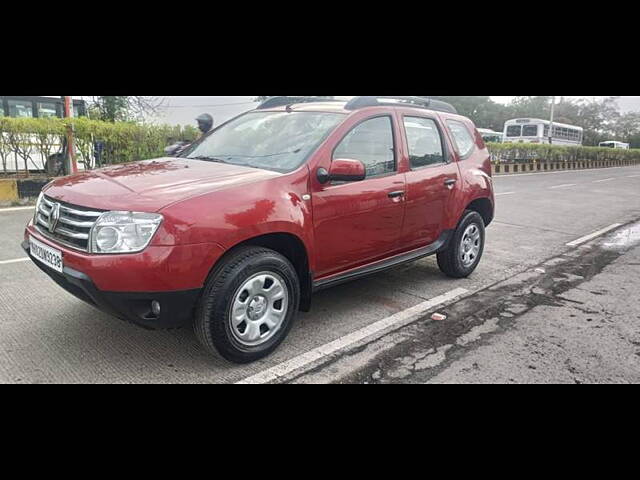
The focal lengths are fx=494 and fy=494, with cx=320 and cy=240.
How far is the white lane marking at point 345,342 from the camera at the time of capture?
10.1 feet

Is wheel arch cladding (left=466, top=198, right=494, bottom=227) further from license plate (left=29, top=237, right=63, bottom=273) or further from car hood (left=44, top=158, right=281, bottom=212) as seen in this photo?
license plate (left=29, top=237, right=63, bottom=273)

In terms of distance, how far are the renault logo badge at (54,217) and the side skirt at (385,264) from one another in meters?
1.74

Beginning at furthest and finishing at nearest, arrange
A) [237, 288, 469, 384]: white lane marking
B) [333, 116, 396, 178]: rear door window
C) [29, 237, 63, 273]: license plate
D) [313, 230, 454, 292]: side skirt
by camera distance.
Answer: [333, 116, 396, 178]: rear door window
[313, 230, 454, 292]: side skirt
[237, 288, 469, 384]: white lane marking
[29, 237, 63, 273]: license plate

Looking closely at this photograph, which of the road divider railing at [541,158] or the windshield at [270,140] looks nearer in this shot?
the windshield at [270,140]

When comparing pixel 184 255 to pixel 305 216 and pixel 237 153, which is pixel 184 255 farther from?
pixel 237 153

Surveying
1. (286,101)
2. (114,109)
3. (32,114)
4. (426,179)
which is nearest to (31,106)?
(32,114)

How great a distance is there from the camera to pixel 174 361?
322cm

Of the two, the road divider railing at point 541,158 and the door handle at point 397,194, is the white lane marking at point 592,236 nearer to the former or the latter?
the door handle at point 397,194

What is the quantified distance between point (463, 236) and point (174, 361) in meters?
3.16

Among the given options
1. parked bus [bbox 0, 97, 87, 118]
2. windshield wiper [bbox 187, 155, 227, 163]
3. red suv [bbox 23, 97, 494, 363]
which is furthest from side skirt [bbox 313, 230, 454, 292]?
parked bus [bbox 0, 97, 87, 118]

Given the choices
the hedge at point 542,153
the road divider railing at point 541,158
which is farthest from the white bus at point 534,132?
the road divider railing at point 541,158

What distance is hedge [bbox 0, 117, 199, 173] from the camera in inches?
375

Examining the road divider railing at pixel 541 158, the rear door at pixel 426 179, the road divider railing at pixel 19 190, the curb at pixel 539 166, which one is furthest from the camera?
the road divider railing at pixel 541 158
